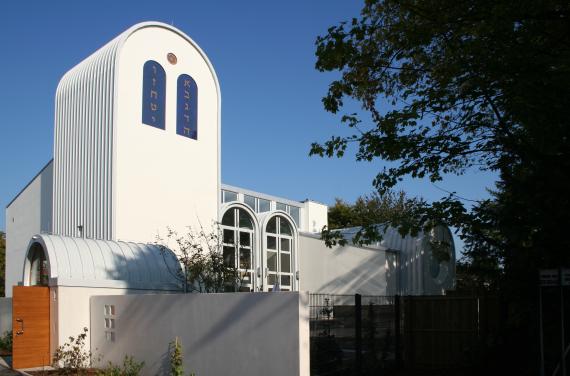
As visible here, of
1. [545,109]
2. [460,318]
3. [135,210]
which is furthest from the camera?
[135,210]

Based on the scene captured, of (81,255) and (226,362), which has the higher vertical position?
(81,255)

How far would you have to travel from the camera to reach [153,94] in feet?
74.3

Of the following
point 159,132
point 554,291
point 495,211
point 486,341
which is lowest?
point 486,341

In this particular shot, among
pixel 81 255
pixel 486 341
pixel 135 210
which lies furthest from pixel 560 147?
pixel 135 210

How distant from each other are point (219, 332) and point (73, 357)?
16.2 ft

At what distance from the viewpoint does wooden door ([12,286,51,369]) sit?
14.5 metres

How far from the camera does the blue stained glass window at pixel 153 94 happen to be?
22297 millimetres

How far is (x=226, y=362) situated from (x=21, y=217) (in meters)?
19.9

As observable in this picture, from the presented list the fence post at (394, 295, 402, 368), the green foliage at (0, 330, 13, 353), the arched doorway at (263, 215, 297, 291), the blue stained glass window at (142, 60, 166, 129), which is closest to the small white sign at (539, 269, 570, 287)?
the fence post at (394, 295, 402, 368)

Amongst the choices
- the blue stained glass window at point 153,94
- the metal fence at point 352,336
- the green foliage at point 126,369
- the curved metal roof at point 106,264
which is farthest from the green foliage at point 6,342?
the metal fence at point 352,336

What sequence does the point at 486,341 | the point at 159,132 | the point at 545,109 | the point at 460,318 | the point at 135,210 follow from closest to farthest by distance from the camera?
1. the point at 545,109
2. the point at 486,341
3. the point at 460,318
4. the point at 135,210
5. the point at 159,132

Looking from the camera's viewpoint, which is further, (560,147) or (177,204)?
(177,204)

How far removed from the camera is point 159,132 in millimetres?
22562

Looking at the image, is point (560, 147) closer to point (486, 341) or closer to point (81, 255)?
point (486, 341)
